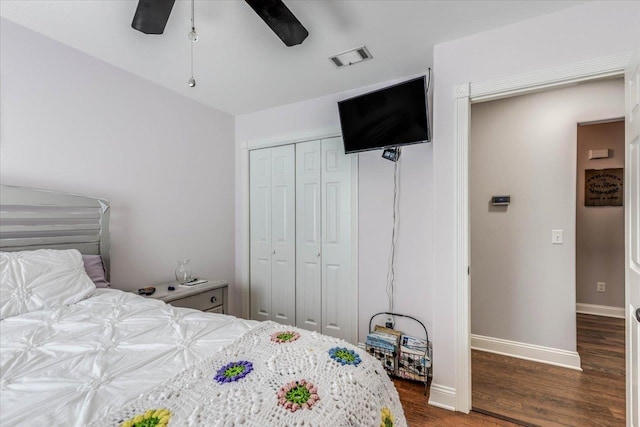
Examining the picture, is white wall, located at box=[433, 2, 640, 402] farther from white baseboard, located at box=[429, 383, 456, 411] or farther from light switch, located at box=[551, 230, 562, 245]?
light switch, located at box=[551, 230, 562, 245]

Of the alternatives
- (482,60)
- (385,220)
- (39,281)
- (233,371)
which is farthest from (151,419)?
(482,60)

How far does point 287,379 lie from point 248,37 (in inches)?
78.3

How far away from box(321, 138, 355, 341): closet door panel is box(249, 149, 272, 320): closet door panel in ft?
2.29

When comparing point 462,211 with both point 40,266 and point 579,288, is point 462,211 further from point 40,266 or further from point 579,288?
point 579,288

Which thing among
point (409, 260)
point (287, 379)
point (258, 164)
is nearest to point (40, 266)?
point (287, 379)

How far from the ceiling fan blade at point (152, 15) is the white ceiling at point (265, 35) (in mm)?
317

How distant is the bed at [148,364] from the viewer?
79cm

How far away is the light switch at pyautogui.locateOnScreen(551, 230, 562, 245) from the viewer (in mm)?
2584

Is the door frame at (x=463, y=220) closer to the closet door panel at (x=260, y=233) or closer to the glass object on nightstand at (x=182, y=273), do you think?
the closet door panel at (x=260, y=233)

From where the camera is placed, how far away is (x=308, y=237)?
9.96 feet

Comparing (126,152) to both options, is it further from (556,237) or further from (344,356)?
(556,237)

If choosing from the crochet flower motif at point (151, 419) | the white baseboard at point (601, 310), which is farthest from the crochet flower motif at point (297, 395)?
the white baseboard at point (601, 310)

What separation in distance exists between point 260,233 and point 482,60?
8.30 ft

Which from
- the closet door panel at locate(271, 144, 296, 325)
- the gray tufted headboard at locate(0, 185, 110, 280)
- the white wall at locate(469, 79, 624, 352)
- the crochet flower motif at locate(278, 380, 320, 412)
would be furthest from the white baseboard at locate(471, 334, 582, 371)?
the gray tufted headboard at locate(0, 185, 110, 280)
